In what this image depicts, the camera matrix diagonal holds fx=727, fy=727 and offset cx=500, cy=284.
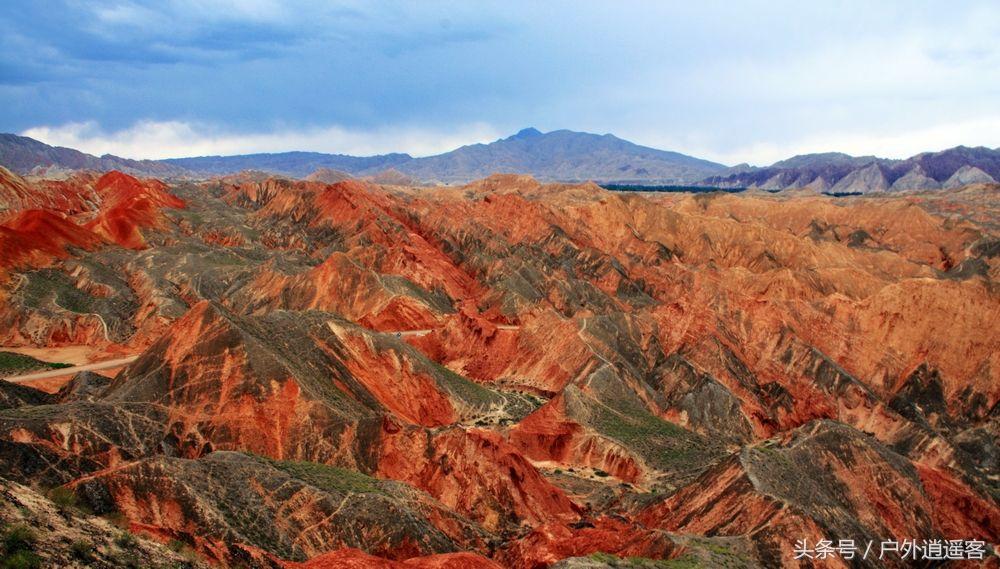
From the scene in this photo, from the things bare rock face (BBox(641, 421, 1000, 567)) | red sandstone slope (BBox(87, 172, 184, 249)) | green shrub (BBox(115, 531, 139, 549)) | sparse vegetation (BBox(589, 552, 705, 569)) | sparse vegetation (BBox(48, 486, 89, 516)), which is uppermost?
red sandstone slope (BBox(87, 172, 184, 249))

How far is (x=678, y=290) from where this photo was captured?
9319 cm

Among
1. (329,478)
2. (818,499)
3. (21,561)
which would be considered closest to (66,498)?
(21,561)

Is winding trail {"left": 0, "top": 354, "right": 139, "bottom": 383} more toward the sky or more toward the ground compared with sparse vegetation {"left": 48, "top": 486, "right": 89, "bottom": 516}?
more toward the ground

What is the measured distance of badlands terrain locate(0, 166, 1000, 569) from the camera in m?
24.4

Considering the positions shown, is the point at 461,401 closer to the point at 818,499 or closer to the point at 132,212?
the point at 818,499

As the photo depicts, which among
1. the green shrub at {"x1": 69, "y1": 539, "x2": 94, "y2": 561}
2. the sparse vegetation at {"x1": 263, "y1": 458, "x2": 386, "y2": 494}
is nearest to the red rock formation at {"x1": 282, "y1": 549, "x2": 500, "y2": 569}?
the sparse vegetation at {"x1": 263, "y1": 458, "x2": 386, "y2": 494}

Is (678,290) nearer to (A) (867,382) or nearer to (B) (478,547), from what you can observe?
(A) (867,382)

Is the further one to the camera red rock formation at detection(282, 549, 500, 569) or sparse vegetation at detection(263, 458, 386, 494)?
sparse vegetation at detection(263, 458, 386, 494)

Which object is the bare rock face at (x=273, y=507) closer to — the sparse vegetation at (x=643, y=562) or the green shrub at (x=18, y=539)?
the green shrub at (x=18, y=539)

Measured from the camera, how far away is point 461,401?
50.2 m

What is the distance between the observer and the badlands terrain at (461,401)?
2441cm

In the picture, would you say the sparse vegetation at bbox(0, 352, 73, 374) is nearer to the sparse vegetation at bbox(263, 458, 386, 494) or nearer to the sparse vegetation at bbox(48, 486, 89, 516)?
the sparse vegetation at bbox(263, 458, 386, 494)

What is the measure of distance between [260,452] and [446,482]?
28.4 feet

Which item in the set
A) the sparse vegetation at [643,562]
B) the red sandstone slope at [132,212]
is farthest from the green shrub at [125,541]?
the red sandstone slope at [132,212]
